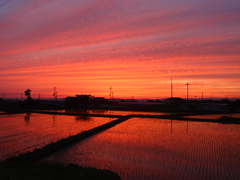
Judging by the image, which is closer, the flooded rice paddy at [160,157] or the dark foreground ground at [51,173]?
the dark foreground ground at [51,173]

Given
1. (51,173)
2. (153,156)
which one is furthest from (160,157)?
(51,173)

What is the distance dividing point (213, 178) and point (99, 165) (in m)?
3.38

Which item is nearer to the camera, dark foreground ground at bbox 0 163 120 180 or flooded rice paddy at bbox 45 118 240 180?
dark foreground ground at bbox 0 163 120 180

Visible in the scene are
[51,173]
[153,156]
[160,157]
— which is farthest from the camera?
[153,156]

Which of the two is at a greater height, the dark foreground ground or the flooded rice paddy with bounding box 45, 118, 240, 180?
the dark foreground ground

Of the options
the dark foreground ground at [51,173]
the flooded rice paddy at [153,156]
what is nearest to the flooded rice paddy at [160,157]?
the flooded rice paddy at [153,156]

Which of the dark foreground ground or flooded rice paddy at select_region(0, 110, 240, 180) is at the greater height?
the dark foreground ground

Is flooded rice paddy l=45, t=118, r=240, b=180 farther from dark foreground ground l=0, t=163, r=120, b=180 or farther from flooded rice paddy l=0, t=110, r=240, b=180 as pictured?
dark foreground ground l=0, t=163, r=120, b=180

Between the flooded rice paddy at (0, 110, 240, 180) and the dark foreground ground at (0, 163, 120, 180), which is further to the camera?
the flooded rice paddy at (0, 110, 240, 180)

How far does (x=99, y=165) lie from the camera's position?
726 cm

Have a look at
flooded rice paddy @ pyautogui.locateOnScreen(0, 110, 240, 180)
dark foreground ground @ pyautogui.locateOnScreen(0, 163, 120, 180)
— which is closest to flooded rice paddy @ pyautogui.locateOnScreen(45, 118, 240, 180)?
flooded rice paddy @ pyautogui.locateOnScreen(0, 110, 240, 180)

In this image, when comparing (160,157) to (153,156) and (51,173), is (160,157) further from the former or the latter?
(51,173)

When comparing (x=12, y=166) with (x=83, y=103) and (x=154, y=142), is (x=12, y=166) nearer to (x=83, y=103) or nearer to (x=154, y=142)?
(x=154, y=142)

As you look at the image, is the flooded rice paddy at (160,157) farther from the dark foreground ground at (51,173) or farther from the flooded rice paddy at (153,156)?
the dark foreground ground at (51,173)
